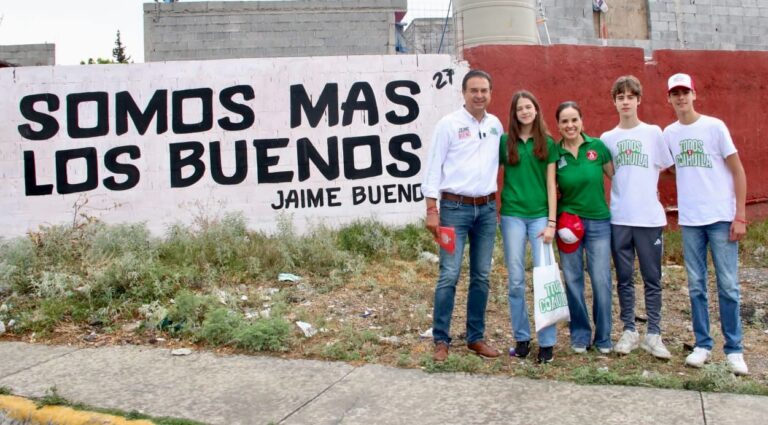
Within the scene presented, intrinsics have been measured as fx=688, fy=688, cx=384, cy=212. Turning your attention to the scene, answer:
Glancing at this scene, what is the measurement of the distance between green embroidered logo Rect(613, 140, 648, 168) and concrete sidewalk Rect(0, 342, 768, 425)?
150 centimetres

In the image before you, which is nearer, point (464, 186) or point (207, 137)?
point (464, 186)

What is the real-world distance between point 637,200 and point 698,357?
1094 millimetres

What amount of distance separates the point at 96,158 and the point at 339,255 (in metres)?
3.21

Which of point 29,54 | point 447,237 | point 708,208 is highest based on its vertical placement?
point 29,54

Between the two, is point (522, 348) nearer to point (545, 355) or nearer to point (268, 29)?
point (545, 355)

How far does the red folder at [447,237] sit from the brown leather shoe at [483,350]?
72 centimetres

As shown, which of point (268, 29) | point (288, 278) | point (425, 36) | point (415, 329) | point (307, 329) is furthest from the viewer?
point (425, 36)

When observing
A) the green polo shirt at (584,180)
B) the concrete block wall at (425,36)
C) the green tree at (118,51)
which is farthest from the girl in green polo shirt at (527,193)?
the green tree at (118,51)

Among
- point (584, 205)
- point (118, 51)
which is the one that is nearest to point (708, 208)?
point (584, 205)

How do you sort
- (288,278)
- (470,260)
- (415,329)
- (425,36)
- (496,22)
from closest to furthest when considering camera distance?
(470,260)
(415,329)
(288,278)
(496,22)
(425,36)

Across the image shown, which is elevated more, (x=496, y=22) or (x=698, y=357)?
(x=496, y=22)

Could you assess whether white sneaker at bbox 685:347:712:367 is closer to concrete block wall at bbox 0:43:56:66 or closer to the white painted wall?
the white painted wall

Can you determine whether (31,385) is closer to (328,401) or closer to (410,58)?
(328,401)

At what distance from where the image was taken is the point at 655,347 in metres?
4.68
